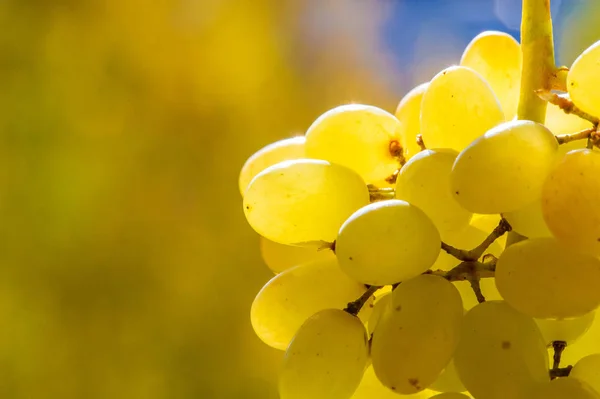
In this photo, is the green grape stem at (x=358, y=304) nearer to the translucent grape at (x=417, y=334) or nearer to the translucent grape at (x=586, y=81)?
the translucent grape at (x=417, y=334)

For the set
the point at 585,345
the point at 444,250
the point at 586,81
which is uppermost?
the point at 586,81

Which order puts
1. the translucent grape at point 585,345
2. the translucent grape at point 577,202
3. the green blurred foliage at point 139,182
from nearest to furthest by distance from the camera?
1. the translucent grape at point 577,202
2. the translucent grape at point 585,345
3. the green blurred foliage at point 139,182

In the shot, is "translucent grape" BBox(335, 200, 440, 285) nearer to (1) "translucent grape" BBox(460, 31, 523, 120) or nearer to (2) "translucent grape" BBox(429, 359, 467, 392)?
(2) "translucent grape" BBox(429, 359, 467, 392)

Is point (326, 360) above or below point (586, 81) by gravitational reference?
below

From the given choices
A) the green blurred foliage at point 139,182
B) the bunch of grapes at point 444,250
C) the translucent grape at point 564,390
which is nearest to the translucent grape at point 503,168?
the bunch of grapes at point 444,250

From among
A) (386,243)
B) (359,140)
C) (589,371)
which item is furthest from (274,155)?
(589,371)

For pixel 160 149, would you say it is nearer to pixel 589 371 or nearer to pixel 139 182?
pixel 139 182

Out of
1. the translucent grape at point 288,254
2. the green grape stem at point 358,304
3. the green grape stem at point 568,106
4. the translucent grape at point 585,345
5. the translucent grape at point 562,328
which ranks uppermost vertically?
the green grape stem at point 568,106
